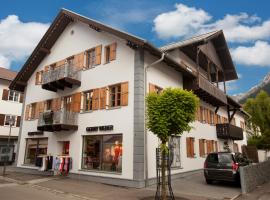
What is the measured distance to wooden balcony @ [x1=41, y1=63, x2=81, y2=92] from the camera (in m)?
17.8

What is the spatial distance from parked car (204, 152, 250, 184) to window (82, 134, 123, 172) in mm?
5049

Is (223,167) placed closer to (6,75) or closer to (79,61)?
(79,61)

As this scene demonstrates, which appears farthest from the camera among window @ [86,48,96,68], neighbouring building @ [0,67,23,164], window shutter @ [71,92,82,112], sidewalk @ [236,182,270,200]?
neighbouring building @ [0,67,23,164]

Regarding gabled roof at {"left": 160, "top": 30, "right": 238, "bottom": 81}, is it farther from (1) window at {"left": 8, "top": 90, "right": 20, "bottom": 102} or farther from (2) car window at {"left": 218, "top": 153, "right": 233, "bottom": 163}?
(1) window at {"left": 8, "top": 90, "right": 20, "bottom": 102}

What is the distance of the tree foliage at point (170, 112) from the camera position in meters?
9.95

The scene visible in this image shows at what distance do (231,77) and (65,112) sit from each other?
778 inches

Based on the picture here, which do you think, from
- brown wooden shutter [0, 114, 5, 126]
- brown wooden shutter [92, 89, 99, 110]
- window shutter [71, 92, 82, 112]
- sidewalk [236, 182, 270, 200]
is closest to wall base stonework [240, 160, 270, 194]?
sidewalk [236, 182, 270, 200]

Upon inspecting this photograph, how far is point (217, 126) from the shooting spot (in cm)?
2530

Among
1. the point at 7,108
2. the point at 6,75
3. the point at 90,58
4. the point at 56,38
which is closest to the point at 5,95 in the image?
the point at 7,108

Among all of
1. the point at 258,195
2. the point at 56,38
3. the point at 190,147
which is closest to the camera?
the point at 258,195

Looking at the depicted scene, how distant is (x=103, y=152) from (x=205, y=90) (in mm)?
9213

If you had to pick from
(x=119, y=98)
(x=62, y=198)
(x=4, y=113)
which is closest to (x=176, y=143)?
(x=119, y=98)

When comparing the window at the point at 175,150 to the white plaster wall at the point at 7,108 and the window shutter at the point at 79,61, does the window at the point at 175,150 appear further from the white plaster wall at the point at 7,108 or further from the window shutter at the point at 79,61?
the white plaster wall at the point at 7,108

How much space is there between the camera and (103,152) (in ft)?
51.4
